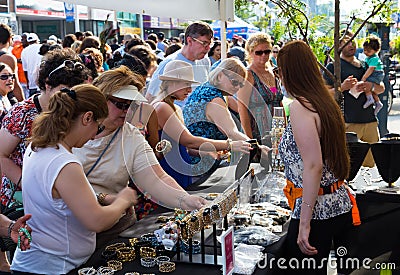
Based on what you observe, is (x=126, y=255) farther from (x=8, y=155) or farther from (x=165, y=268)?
(x=8, y=155)

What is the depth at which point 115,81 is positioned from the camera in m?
2.29

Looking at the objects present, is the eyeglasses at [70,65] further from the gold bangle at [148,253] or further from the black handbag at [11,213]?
the gold bangle at [148,253]

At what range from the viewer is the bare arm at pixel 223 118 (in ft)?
9.84

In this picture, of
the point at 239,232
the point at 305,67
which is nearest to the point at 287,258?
the point at 239,232

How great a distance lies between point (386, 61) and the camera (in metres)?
8.13

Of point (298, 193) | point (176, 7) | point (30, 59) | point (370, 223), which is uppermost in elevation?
point (176, 7)

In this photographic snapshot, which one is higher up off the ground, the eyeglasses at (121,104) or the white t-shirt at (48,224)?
the eyeglasses at (121,104)

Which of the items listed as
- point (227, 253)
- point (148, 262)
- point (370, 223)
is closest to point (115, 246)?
point (148, 262)

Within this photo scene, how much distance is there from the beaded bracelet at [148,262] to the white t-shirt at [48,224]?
209mm

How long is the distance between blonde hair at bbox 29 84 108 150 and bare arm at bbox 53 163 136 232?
4.9 inches

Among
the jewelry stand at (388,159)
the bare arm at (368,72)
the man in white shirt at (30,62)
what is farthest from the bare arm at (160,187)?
the man in white shirt at (30,62)

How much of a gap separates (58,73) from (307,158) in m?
1.18

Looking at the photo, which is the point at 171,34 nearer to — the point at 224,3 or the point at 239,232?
the point at 224,3

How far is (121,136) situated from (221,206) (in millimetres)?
563
